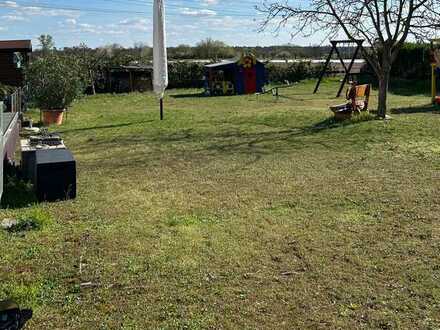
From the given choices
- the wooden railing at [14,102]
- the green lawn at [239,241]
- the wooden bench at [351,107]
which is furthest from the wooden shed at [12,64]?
the wooden bench at [351,107]

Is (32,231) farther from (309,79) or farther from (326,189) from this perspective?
(309,79)

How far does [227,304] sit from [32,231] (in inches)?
92.8

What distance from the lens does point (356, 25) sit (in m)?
13.7

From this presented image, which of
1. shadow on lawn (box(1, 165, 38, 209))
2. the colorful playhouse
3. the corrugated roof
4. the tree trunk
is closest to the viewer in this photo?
shadow on lawn (box(1, 165, 38, 209))

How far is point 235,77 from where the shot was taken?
24.3m

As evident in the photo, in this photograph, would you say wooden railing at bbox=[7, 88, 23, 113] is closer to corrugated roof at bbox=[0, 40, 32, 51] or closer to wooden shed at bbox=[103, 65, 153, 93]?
corrugated roof at bbox=[0, 40, 32, 51]

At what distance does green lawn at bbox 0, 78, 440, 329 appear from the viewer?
3.55 m

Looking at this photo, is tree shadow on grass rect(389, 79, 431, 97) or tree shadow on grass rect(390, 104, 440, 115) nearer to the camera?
tree shadow on grass rect(390, 104, 440, 115)

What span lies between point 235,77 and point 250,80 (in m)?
0.70

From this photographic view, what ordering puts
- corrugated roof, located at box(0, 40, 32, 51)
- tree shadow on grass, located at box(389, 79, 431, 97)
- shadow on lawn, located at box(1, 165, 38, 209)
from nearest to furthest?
shadow on lawn, located at box(1, 165, 38, 209)
corrugated roof, located at box(0, 40, 32, 51)
tree shadow on grass, located at box(389, 79, 431, 97)

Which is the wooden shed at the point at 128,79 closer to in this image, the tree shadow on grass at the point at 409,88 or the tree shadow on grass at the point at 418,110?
the tree shadow on grass at the point at 409,88

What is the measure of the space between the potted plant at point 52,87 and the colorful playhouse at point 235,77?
10422mm

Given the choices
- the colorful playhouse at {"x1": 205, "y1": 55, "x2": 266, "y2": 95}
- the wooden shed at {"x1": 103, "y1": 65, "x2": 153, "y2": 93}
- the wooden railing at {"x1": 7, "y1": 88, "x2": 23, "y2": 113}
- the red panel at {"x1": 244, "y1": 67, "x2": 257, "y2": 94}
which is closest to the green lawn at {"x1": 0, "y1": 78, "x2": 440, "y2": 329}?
the wooden railing at {"x1": 7, "y1": 88, "x2": 23, "y2": 113}

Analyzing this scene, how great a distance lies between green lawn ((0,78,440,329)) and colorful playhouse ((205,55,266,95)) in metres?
14.3
